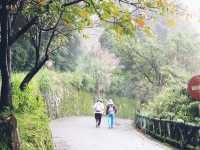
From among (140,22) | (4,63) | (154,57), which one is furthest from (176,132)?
(154,57)

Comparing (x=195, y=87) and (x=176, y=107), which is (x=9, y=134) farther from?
(x=176, y=107)

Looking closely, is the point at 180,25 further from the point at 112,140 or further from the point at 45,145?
the point at 45,145

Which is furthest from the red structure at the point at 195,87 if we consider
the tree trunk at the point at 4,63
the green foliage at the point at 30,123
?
the tree trunk at the point at 4,63

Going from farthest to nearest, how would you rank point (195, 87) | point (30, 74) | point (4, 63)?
point (30, 74) → point (195, 87) → point (4, 63)

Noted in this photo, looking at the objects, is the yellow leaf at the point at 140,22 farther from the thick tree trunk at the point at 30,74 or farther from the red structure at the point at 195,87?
the thick tree trunk at the point at 30,74

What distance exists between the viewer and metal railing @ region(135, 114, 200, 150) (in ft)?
52.7

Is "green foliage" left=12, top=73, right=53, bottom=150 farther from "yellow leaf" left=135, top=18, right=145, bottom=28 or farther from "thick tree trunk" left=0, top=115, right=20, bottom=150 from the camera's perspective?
"yellow leaf" left=135, top=18, right=145, bottom=28

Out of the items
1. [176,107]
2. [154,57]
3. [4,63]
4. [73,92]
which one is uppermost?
[154,57]

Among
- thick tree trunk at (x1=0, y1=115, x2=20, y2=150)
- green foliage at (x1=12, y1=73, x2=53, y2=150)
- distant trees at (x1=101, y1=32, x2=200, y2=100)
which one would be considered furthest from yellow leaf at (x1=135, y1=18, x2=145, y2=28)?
distant trees at (x1=101, y1=32, x2=200, y2=100)

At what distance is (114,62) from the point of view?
73.9 meters

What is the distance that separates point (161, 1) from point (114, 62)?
211 feet

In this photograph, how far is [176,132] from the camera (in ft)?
60.8

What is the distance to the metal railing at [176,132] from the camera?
16078 millimetres

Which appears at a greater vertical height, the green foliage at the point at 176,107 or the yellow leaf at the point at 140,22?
the yellow leaf at the point at 140,22
